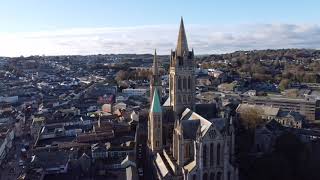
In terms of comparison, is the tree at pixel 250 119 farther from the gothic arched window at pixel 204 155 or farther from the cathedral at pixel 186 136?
the gothic arched window at pixel 204 155

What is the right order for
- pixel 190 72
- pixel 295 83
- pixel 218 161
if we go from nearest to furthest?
pixel 218 161 → pixel 190 72 → pixel 295 83

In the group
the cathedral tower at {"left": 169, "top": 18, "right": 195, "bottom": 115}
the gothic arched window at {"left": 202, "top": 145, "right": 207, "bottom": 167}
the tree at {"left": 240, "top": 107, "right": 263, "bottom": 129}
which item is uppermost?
the cathedral tower at {"left": 169, "top": 18, "right": 195, "bottom": 115}

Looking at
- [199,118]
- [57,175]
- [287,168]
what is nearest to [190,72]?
[199,118]

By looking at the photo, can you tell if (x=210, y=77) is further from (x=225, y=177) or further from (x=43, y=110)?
(x=225, y=177)

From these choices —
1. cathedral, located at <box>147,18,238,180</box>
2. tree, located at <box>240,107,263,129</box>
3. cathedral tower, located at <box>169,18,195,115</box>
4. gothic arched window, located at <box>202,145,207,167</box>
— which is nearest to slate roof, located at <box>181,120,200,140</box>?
cathedral, located at <box>147,18,238,180</box>

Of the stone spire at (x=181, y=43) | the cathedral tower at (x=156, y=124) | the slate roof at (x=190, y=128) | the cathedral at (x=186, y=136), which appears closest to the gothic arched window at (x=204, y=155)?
the cathedral at (x=186, y=136)

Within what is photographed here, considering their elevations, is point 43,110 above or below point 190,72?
below

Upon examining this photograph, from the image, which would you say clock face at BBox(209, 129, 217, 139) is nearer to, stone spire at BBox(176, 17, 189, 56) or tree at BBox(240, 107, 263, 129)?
stone spire at BBox(176, 17, 189, 56)

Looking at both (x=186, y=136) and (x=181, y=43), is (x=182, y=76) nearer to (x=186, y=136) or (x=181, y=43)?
(x=181, y=43)
